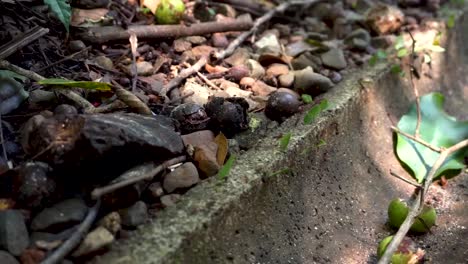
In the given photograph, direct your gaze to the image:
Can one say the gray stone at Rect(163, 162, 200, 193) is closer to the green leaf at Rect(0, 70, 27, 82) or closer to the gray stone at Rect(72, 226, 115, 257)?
the gray stone at Rect(72, 226, 115, 257)

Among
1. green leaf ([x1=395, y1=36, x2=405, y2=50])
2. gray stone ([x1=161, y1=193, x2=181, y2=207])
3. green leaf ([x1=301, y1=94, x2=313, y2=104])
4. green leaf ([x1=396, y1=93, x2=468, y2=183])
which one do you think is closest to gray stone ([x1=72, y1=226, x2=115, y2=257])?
gray stone ([x1=161, y1=193, x2=181, y2=207])

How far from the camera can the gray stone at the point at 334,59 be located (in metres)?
1.86

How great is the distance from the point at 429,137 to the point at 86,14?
48.2 inches

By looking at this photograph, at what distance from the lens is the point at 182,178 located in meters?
1.20

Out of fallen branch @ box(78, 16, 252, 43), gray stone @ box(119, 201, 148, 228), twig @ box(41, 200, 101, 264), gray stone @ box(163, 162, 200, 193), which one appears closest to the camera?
twig @ box(41, 200, 101, 264)

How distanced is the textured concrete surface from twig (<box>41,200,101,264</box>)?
0.07 metres

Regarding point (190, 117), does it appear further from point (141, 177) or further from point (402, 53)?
point (402, 53)

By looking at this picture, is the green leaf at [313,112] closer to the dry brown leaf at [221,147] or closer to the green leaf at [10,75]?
the dry brown leaf at [221,147]

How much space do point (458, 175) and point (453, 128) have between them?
16 centimetres

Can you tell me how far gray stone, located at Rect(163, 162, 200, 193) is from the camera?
1185 millimetres

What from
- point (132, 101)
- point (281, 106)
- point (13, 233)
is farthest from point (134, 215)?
point (281, 106)

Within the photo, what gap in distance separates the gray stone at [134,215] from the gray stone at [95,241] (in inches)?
2.3

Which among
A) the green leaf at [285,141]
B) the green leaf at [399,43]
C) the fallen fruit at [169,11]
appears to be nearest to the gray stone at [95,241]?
the green leaf at [285,141]

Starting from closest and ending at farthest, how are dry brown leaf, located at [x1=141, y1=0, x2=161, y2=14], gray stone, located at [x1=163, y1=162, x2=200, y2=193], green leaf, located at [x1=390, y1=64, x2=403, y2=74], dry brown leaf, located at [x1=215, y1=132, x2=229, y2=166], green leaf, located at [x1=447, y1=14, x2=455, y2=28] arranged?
gray stone, located at [x1=163, y1=162, x2=200, y2=193] → dry brown leaf, located at [x1=215, y1=132, x2=229, y2=166] → dry brown leaf, located at [x1=141, y1=0, x2=161, y2=14] → green leaf, located at [x1=390, y1=64, x2=403, y2=74] → green leaf, located at [x1=447, y1=14, x2=455, y2=28]
